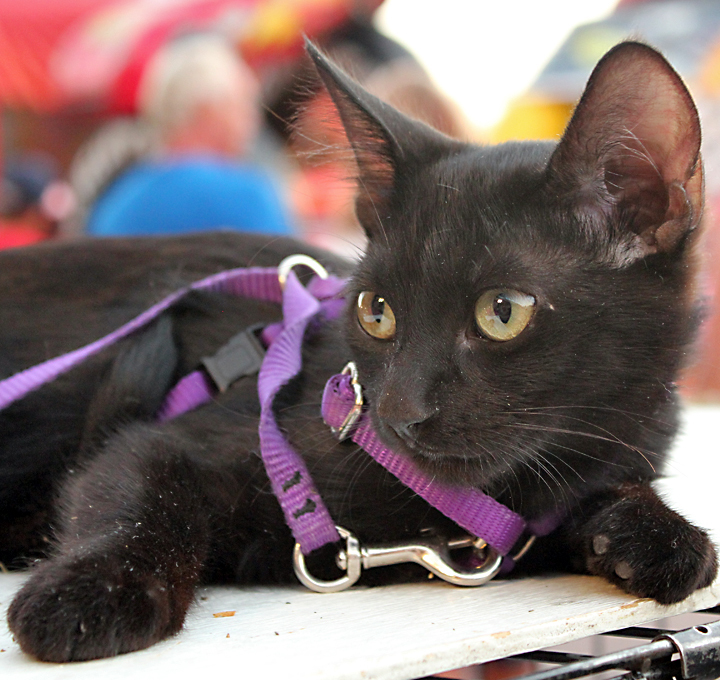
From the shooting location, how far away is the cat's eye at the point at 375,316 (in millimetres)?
1106

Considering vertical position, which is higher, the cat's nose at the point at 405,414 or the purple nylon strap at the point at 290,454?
the cat's nose at the point at 405,414

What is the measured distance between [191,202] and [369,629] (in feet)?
7.87

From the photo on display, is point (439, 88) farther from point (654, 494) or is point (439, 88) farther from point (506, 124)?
point (654, 494)

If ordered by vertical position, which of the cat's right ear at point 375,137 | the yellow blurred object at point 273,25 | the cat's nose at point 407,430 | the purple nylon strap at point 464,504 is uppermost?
the yellow blurred object at point 273,25

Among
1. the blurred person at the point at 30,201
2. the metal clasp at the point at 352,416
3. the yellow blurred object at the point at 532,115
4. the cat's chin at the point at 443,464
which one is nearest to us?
the cat's chin at the point at 443,464

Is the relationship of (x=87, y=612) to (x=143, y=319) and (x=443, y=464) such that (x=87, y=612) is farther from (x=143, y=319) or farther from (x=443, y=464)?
(x=143, y=319)

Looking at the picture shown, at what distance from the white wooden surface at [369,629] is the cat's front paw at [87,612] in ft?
0.06

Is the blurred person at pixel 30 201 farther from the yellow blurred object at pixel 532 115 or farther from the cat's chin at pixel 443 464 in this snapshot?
the cat's chin at pixel 443 464

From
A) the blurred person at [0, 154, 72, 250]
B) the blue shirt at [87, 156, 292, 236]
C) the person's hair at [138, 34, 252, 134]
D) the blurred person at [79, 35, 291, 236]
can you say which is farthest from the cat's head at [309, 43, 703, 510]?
the blurred person at [0, 154, 72, 250]

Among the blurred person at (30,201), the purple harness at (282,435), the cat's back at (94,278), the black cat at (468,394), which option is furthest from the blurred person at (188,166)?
the black cat at (468,394)

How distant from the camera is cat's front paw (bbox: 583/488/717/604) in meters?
0.91

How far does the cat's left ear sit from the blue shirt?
202 centimetres

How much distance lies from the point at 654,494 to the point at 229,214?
2264 millimetres

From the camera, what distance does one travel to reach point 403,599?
0.99 metres
